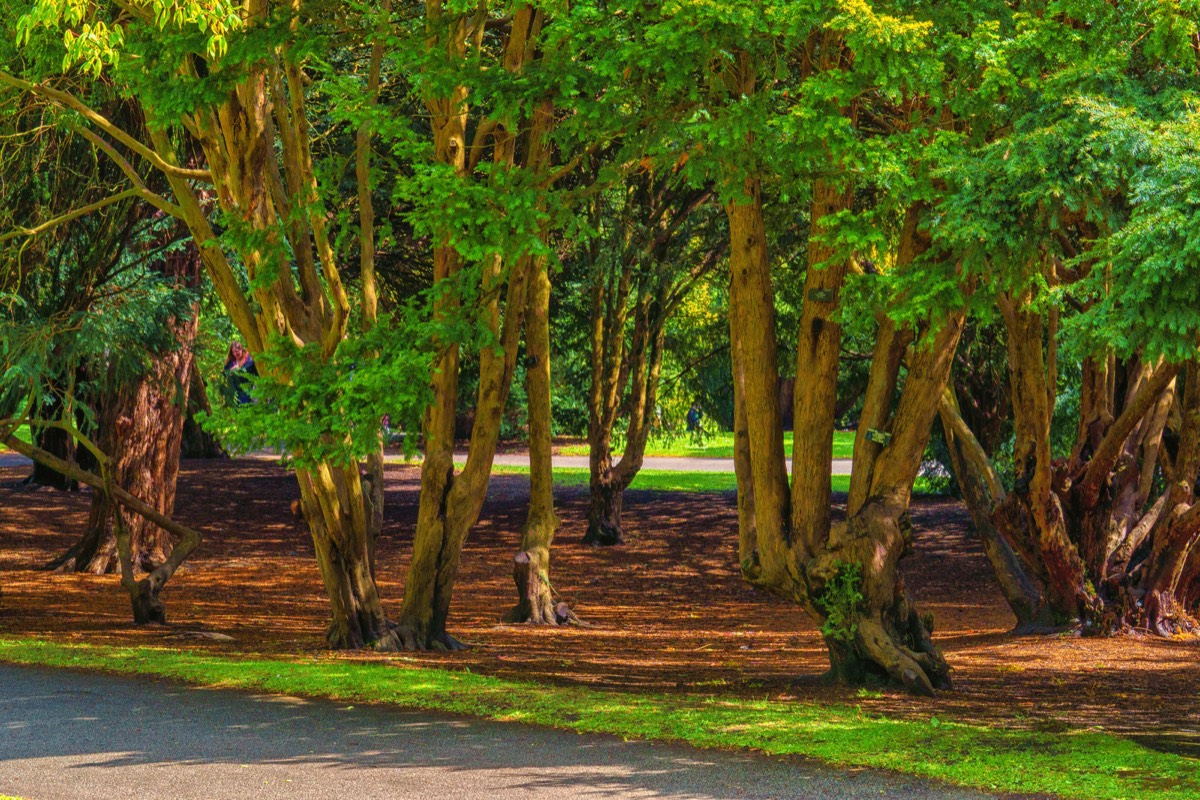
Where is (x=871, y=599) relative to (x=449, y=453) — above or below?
below

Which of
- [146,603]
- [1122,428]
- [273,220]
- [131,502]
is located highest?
[273,220]

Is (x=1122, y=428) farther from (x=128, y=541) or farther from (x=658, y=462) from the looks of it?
(x=658, y=462)

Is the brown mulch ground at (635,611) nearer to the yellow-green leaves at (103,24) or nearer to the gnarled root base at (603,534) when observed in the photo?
the gnarled root base at (603,534)

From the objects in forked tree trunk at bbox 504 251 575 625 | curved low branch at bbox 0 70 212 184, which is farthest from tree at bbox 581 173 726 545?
curved low branch at bbox 0 70 212 184

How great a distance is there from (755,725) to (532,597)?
280 inches

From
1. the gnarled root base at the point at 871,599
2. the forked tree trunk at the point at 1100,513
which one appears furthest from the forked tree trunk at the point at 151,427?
the gnarled root base at the point at 871,599

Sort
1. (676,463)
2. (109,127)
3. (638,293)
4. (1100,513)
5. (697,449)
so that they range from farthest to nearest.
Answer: (697,449)
(676,463)
(638,293)
(1100,513)
(109,127)

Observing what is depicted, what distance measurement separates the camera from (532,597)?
15102mm

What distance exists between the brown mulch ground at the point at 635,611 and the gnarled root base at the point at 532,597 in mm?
304

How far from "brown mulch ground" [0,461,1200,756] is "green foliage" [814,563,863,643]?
0.42 metres

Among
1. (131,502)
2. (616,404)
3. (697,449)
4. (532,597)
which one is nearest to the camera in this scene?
(131,502)

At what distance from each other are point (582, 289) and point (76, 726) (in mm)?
14998

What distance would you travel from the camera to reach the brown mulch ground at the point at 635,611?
10.4m

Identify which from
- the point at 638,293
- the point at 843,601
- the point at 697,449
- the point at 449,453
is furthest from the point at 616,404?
the point at 697,449
